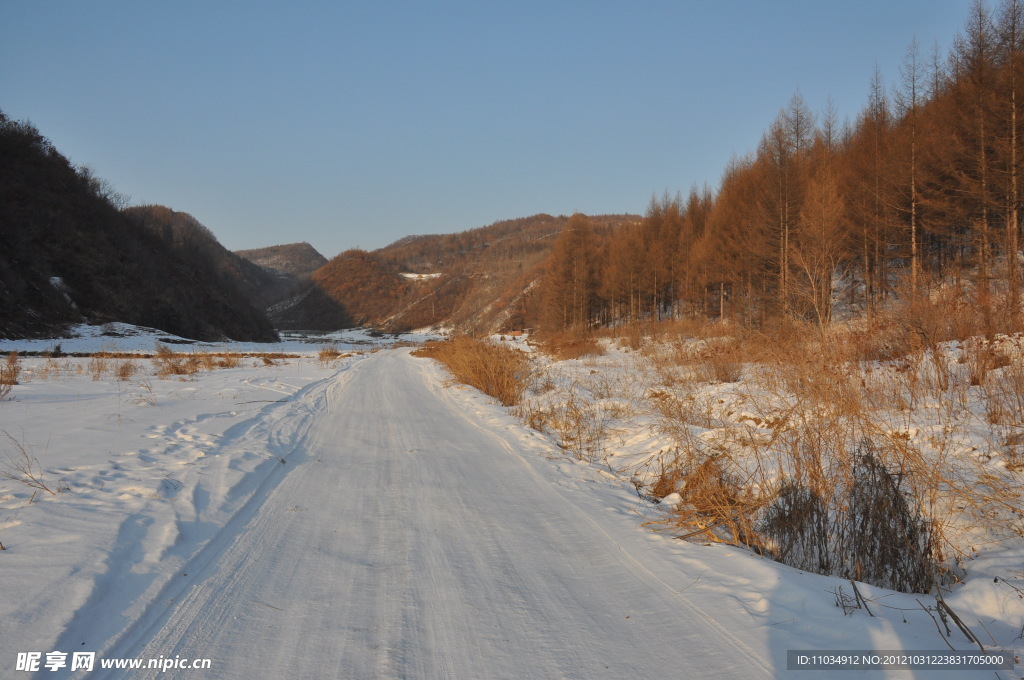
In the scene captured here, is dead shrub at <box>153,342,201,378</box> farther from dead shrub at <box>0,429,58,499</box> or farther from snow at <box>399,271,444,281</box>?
snow at <box>399,271,444,281</box>

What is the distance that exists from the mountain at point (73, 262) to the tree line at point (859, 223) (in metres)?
35.1

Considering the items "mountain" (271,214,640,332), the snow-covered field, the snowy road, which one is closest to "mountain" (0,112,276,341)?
the snow-covered field

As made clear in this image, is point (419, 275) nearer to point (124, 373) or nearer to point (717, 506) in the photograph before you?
point (124, 373)

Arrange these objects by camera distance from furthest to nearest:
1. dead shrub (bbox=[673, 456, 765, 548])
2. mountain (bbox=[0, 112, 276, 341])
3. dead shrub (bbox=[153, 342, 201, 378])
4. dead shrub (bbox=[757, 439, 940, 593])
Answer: mountain (bbox=[0, 112, 276, 341])
dead shrub (bbox=[153, 342, 201, 378])
dead shrub (bbox=[673, 456, 765, 548])
dead shrub (bbox=[757, 439, 940, 593])

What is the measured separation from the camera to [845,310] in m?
28.6

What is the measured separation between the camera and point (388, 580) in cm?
290

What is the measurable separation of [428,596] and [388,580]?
32 cm

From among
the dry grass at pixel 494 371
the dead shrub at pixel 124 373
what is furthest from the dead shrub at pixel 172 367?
the dry grass at pixel 494 371

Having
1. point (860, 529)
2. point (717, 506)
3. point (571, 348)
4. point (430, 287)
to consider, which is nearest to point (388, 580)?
point (717, 506)

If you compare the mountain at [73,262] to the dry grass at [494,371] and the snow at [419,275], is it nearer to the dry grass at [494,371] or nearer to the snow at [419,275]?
the dry grass at [494,371]

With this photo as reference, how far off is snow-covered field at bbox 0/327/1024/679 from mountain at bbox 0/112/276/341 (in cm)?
3245

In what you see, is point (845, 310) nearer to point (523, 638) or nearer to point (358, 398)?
point (358, 398)

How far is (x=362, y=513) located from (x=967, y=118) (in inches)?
950

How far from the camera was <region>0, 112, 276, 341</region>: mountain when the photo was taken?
31375mm
